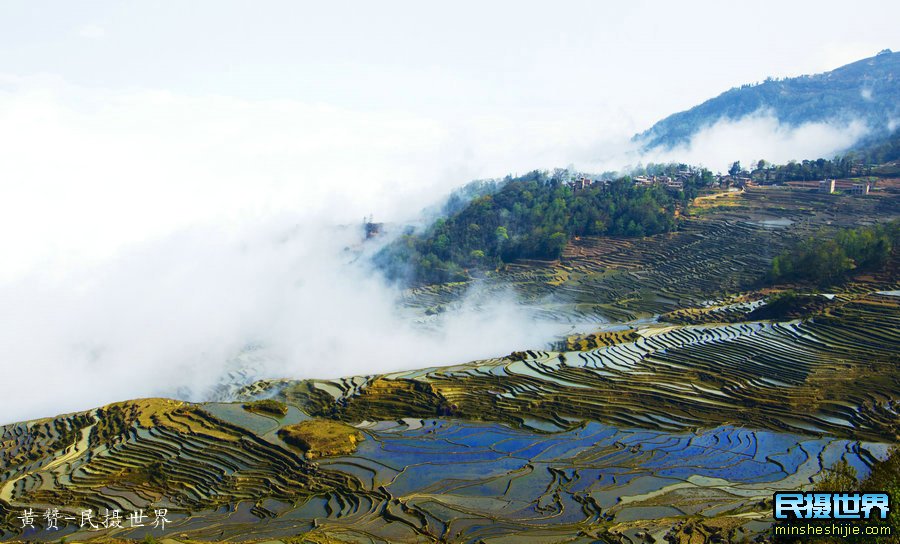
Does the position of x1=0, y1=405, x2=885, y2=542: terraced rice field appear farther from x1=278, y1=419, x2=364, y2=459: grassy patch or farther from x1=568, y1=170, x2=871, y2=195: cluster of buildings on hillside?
x1=568, y1=170, x2=871, y2=195: cluster of buildings on hillside

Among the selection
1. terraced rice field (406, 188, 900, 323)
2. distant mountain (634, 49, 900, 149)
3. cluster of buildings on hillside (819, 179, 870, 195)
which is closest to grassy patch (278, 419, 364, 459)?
terraced rice field (406, 188, 900, 323)

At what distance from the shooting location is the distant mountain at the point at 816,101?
13288cm

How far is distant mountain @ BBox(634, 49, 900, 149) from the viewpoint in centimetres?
13288

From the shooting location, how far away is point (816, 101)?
477ft

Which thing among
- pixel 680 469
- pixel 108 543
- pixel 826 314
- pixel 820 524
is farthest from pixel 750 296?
pixel 108 543

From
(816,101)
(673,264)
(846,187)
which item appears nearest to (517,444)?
(673,264)

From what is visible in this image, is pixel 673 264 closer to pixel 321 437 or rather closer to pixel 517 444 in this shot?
pixel 517 444

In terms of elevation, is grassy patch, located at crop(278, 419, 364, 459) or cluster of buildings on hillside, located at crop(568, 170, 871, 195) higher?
cluster of buildings on hillside, located at crop(568, 170, 871, 195)

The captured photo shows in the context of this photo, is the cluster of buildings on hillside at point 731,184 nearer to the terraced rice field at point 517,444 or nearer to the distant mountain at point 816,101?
the terraced rice field at point 517,444

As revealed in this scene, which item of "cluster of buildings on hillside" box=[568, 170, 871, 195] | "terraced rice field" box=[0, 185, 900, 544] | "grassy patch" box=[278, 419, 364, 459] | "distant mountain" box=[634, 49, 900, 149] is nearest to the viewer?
"terraced rice field" box=[0, 185, 900, 544]

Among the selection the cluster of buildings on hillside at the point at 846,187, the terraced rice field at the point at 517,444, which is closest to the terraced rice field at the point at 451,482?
the terraced rice field at the point at 517,444

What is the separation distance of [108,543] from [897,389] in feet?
86.1

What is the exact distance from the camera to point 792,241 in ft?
172

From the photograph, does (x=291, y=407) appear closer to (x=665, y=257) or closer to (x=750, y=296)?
(x=750, y=296)
